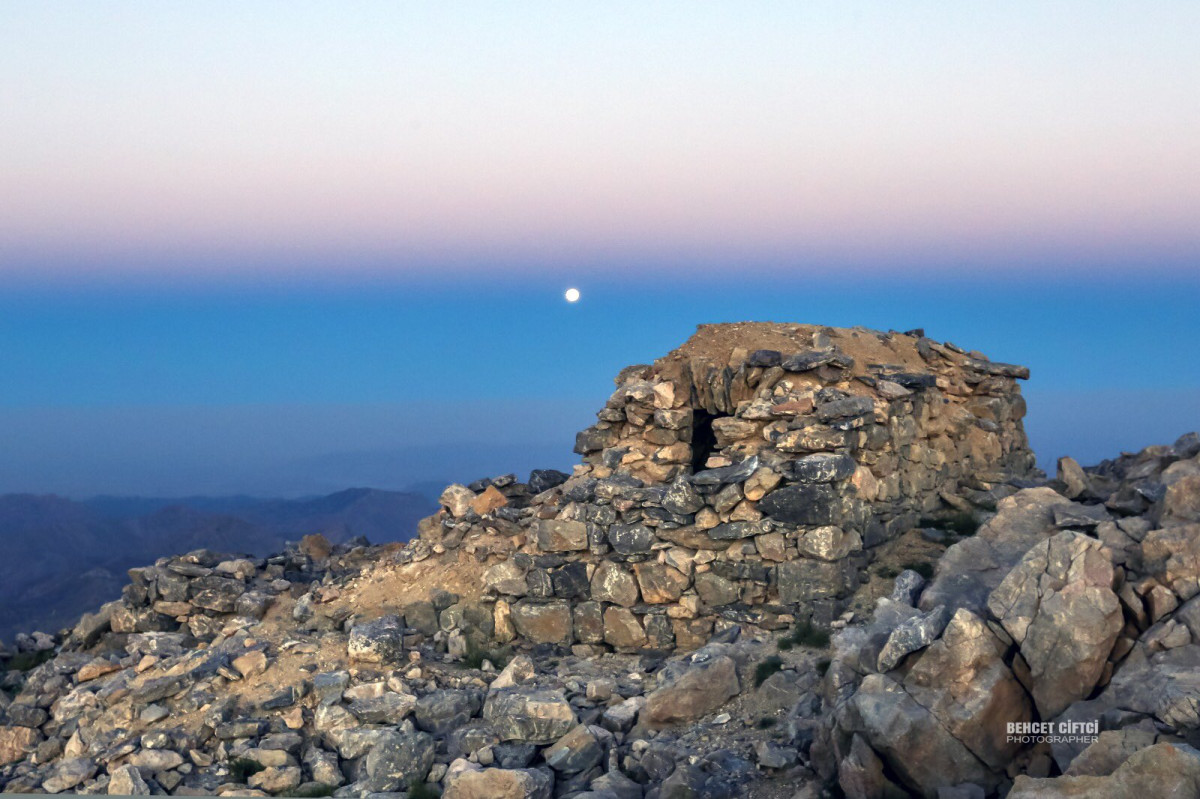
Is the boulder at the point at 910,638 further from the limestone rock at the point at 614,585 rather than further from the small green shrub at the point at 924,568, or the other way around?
the limestone rock at the point at 614,585

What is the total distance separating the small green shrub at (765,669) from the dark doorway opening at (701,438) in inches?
173

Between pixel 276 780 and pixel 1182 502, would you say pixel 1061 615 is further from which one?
pixel 276 780

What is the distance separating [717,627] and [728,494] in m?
1.84

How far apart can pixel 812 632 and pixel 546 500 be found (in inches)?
189

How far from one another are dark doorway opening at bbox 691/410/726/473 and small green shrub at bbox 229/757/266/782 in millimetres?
7594

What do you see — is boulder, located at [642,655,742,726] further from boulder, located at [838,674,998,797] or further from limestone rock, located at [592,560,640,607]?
limestone rock, located at [592,560,640,607]

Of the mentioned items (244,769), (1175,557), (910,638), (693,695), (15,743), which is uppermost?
(1175,557)

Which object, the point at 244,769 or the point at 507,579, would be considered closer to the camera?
the point at 244,769

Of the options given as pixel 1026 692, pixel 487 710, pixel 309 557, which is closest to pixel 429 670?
pixel 487 710

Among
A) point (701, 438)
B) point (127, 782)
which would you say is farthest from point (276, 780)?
point (701, 438)

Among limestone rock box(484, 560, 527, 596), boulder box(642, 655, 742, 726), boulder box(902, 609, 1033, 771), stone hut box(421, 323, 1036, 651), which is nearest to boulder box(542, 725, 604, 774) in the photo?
boulder box(642, 655, 742, 726)

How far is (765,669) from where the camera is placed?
1202 centimetres

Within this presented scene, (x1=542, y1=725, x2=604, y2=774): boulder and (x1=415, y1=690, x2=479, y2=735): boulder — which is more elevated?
(x1=415, y1=690, x2=479, y2=735): boulder

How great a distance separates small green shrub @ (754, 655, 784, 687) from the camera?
1188 cm
